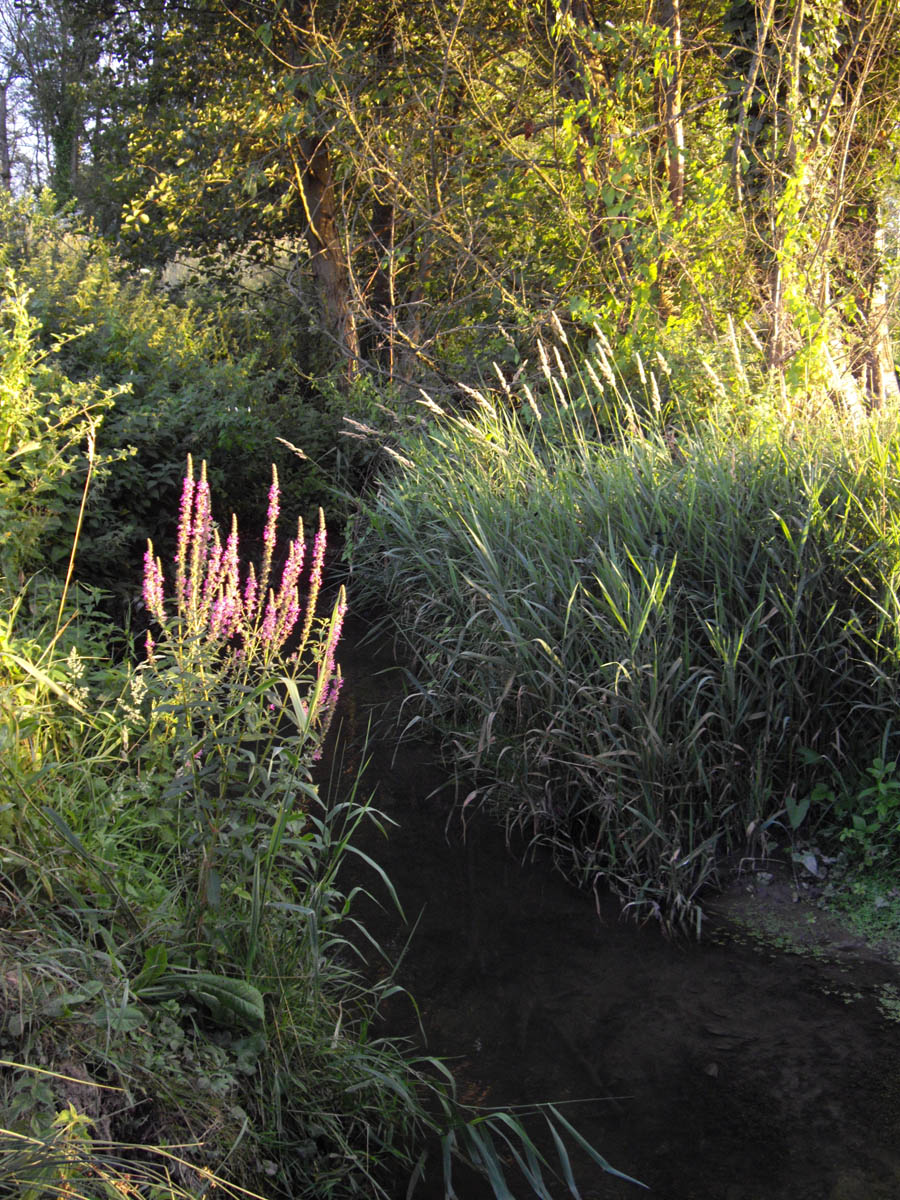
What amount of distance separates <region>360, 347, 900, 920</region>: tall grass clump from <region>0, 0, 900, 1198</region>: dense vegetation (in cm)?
2

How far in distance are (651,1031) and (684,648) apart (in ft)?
4.44

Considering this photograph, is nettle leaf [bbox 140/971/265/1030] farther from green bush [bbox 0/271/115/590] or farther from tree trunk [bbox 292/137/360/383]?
tree trunk [bbox 292/137/360/383]

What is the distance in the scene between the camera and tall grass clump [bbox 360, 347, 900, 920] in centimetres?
366

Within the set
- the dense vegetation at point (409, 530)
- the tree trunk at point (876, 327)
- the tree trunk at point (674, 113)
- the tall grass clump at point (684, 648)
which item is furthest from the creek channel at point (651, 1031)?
the tree trunk at point (674, 113)

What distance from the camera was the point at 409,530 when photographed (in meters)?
5.65

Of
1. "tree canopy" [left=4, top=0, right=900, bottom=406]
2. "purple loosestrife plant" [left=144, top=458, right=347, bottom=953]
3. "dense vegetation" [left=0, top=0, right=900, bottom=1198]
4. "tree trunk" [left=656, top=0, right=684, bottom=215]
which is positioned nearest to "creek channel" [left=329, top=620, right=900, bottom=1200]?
"dense vegetation" [left=0, top=0, right=900, bottom=1198]

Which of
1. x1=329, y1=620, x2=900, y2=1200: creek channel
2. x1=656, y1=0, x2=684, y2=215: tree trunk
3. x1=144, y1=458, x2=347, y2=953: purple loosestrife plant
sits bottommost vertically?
x1=329, y1=620, x2=900, y2=1200: creek channel

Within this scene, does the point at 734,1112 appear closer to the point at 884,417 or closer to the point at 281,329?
the point at 884,417

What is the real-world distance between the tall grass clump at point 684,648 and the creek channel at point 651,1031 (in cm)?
27

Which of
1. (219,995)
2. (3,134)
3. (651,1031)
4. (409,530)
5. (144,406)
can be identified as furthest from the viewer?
(3,134)

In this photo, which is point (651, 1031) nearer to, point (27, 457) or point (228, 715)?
point (228, 715)

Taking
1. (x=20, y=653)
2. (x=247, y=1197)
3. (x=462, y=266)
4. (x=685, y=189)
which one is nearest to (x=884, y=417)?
(x=685, y=189)

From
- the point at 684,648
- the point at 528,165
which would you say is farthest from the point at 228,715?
the point at 528,165

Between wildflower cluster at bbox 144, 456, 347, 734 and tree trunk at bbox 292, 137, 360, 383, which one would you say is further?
tree trunk at bbox 292, 137, 360, 383
